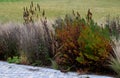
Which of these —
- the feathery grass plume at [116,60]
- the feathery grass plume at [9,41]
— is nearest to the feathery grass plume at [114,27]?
the feathery grass plume at [116,60]

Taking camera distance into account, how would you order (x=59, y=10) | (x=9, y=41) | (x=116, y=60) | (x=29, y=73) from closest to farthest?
(x=116, y=60) < (x=29, y=73) < (x=9, y=41) < (x=59, y=10)

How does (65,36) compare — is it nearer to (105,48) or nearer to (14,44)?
(105,48)

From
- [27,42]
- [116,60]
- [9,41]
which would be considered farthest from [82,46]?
[9,41]

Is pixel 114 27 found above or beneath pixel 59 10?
above

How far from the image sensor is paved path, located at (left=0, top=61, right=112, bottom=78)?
8.65 meters

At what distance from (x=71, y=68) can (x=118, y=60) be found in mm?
1224

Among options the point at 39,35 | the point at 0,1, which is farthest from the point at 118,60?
the point at 0,1

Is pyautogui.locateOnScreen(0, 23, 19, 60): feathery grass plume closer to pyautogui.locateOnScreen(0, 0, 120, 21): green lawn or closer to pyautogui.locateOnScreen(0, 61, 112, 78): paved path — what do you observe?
pyautogui.locateOnScreen(0, 61, 112, 78): paved path

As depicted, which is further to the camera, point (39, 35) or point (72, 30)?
point (39, 35)

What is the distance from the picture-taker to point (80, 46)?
9055 millimetres

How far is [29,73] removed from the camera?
352 inches

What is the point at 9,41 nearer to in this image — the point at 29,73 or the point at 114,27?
the point at 29,73

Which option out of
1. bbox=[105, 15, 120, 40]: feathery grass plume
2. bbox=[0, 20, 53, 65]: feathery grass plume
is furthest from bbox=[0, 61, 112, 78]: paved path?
bbox=[105, 15, 120, 40]: feathery grass plume

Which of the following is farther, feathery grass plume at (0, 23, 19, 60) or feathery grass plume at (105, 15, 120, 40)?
feathery grass plume at (0, 23, 19, 60)
